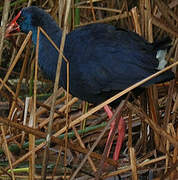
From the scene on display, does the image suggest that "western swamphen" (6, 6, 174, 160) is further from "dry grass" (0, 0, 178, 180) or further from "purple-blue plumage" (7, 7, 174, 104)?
"dry grass" (0, 0, 178, 180)

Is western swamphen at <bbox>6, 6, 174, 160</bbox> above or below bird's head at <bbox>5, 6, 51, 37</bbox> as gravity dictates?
below

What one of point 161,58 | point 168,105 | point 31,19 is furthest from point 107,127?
point 31,19

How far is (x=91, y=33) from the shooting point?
257 centimetres

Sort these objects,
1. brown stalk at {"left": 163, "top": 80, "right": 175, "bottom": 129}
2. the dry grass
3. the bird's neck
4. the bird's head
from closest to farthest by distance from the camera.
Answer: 1. the dry grass
2. brown stalk at {"left": 163, "top": 80, "right": 175, "bottom": 129}
3. the bird's neck
4. the bird's head

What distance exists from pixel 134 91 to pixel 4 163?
2.70 ft

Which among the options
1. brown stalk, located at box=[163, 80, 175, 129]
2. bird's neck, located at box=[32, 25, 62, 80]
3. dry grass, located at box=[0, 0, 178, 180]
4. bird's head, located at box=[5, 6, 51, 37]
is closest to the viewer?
dry grass, located at box=[0, 0, 178, 180]

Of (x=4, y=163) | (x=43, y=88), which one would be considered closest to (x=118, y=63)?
(x=4, y=163)

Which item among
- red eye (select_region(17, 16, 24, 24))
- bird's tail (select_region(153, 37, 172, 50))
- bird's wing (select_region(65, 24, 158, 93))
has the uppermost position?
red eye (select_region(17, 16, 24, 24))

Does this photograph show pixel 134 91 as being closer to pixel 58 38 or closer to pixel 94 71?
pixel 94 71

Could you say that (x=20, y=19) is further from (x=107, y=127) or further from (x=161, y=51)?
(x=107, y=127)

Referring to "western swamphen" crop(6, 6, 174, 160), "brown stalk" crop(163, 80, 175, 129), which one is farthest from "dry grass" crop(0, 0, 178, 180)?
"western swamphen" crop(6, 6, 174, 160)

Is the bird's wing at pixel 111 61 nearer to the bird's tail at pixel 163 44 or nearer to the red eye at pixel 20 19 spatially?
the bird's tail at pixel 163 44

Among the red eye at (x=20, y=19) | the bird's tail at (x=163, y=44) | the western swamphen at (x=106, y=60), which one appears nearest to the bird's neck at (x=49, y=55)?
the western swamphen at (x=106, y=60)

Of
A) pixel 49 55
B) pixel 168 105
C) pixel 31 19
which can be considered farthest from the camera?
pixel 31 19
